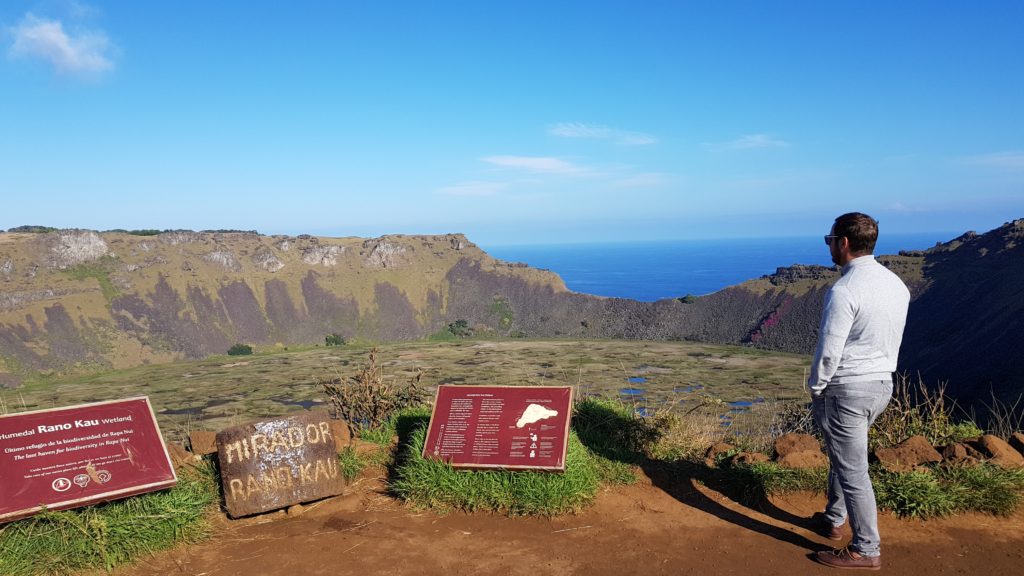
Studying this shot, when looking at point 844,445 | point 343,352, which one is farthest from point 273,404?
point 844,445

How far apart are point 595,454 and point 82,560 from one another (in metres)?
4.75

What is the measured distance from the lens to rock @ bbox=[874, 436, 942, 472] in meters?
6.21

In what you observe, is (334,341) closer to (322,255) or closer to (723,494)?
(322,255)

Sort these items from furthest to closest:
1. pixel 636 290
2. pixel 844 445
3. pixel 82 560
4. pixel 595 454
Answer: pixel 636 290 → pixel 595 454 → pixel 82 560 → pixel 844 445

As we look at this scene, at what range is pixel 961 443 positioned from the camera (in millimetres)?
6535

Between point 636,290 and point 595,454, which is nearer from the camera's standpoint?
point 595,454

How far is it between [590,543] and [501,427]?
A: 5.07ft

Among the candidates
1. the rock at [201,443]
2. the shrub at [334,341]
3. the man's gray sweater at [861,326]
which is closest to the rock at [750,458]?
the man's gray sweater at [861,326]

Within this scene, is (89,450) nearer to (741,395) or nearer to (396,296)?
(741,395)

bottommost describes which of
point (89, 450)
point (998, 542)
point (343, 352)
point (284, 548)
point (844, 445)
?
point (343, 352)

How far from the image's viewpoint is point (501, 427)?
6.50 meters

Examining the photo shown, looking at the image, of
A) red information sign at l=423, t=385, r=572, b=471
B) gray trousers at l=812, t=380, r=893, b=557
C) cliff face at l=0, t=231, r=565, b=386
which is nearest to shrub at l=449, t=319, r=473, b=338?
cliff face at l=0, t=231, r=565, b=386

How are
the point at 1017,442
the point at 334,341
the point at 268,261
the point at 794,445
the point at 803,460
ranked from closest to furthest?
the point at 803,460 → the point at 1017,442 → the point at 794,445 → the point at 334,341 → the point at 268,261

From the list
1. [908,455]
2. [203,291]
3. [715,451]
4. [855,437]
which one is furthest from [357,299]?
[855,437]
